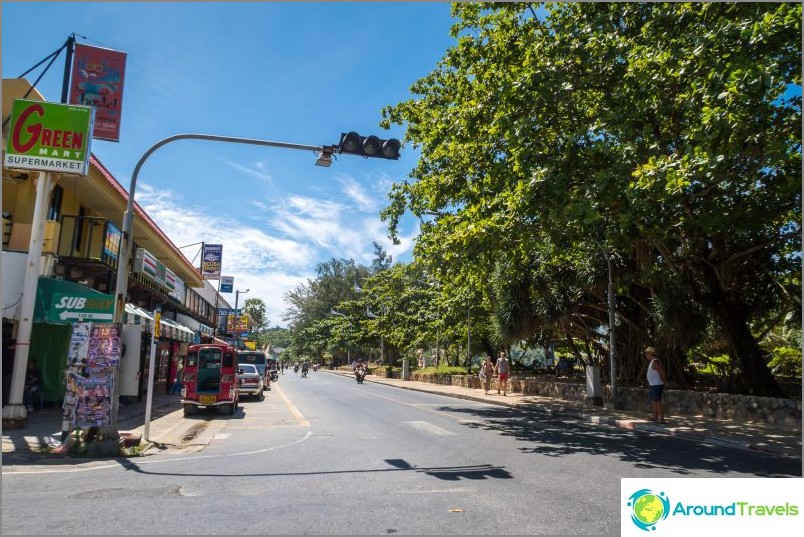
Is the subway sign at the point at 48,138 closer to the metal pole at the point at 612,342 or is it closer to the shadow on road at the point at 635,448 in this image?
the shadow on road at the point at 635,448

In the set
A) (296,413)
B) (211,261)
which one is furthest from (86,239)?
(211,261)

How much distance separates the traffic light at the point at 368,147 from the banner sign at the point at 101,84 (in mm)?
8774

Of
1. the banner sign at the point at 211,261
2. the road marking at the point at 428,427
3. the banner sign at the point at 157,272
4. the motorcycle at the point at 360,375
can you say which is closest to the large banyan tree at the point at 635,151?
the road marking at the point at 428,427

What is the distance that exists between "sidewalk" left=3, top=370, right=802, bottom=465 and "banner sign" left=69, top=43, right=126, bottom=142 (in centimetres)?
787

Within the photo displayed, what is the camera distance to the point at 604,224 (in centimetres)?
1550

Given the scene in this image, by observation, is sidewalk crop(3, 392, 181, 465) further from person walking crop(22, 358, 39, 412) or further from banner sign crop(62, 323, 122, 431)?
banner sign crop(62, 323, 122, 431)

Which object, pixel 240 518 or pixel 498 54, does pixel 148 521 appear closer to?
pixel 240 518

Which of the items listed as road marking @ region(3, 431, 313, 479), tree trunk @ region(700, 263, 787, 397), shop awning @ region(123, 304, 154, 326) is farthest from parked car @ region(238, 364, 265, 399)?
tree trunk @ region(700, 263, 787, 397)

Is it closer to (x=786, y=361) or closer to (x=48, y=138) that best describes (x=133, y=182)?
(x=48, y=138)

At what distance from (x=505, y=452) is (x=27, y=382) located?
13.1 m

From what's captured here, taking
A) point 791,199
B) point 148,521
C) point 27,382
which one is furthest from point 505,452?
point 27,382

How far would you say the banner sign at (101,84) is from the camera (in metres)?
14.7

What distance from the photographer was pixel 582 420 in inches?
602

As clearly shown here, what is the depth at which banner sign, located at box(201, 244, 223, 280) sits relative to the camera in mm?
33531
